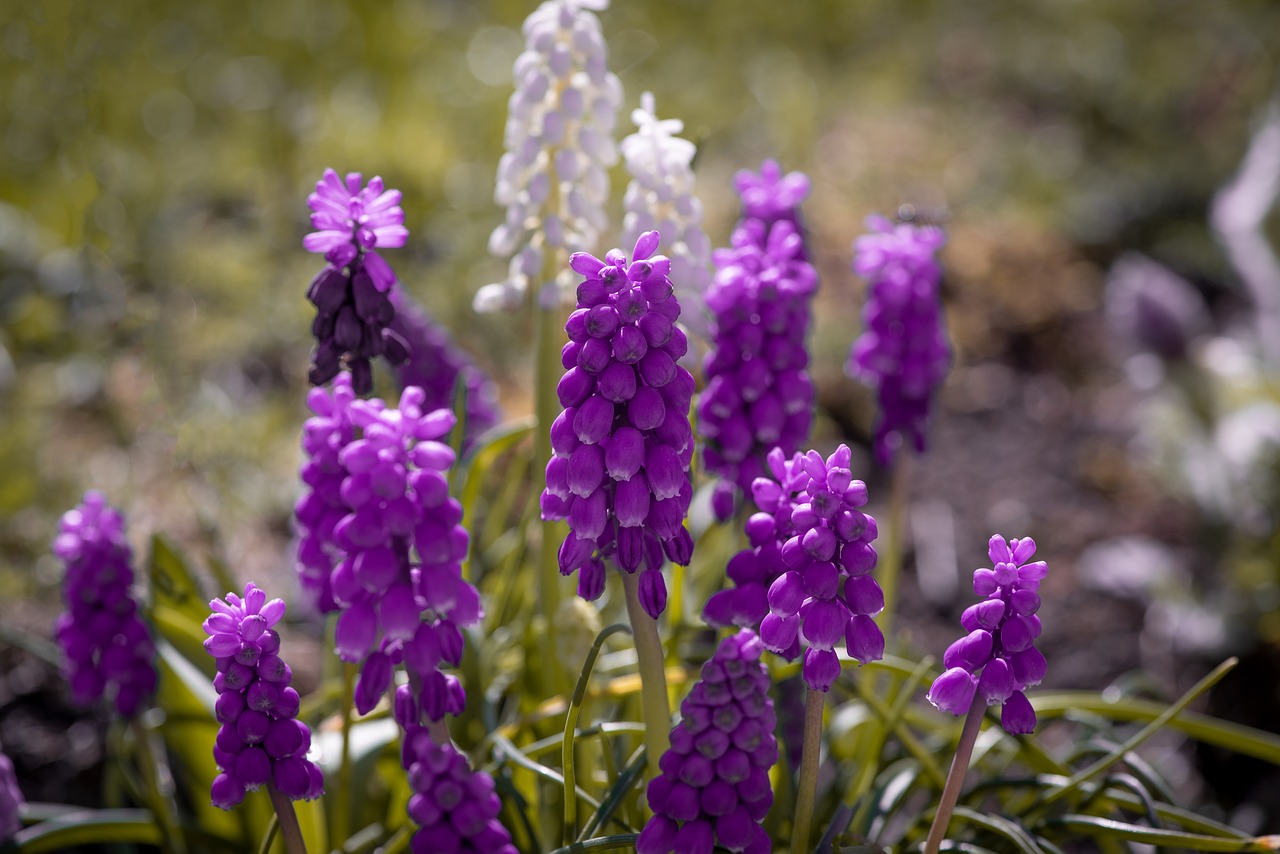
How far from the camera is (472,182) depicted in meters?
7.56

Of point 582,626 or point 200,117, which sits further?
point 200,117

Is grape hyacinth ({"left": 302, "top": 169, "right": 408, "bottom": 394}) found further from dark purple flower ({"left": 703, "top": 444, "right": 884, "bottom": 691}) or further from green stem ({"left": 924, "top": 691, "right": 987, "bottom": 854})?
green stem ({"left": 924, "top": 691, "right": 987, "bottom": 854})

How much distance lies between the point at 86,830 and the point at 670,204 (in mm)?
2016

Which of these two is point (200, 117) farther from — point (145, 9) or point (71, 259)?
point (71, 259)

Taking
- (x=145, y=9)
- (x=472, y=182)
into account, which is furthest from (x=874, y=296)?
(x=145, y=9)

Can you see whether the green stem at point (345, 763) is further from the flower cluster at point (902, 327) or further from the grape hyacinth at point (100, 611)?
the flower cluster at point (902, 327)

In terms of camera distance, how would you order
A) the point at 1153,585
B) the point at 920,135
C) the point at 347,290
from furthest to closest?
1. the point at 920,135
2. the point at 1153,585
3. the point at 347,290

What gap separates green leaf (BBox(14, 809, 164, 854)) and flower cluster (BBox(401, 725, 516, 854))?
1.25 m

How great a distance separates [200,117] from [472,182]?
2.63 meters

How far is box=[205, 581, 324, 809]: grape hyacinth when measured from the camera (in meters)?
1.88

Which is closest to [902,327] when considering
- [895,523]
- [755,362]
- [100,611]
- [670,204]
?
[895,523]

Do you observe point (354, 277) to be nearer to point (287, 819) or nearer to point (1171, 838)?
point (287, 819)

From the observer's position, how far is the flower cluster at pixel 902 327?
2934 mm

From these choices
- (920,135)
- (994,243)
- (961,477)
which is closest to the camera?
(961,477)
